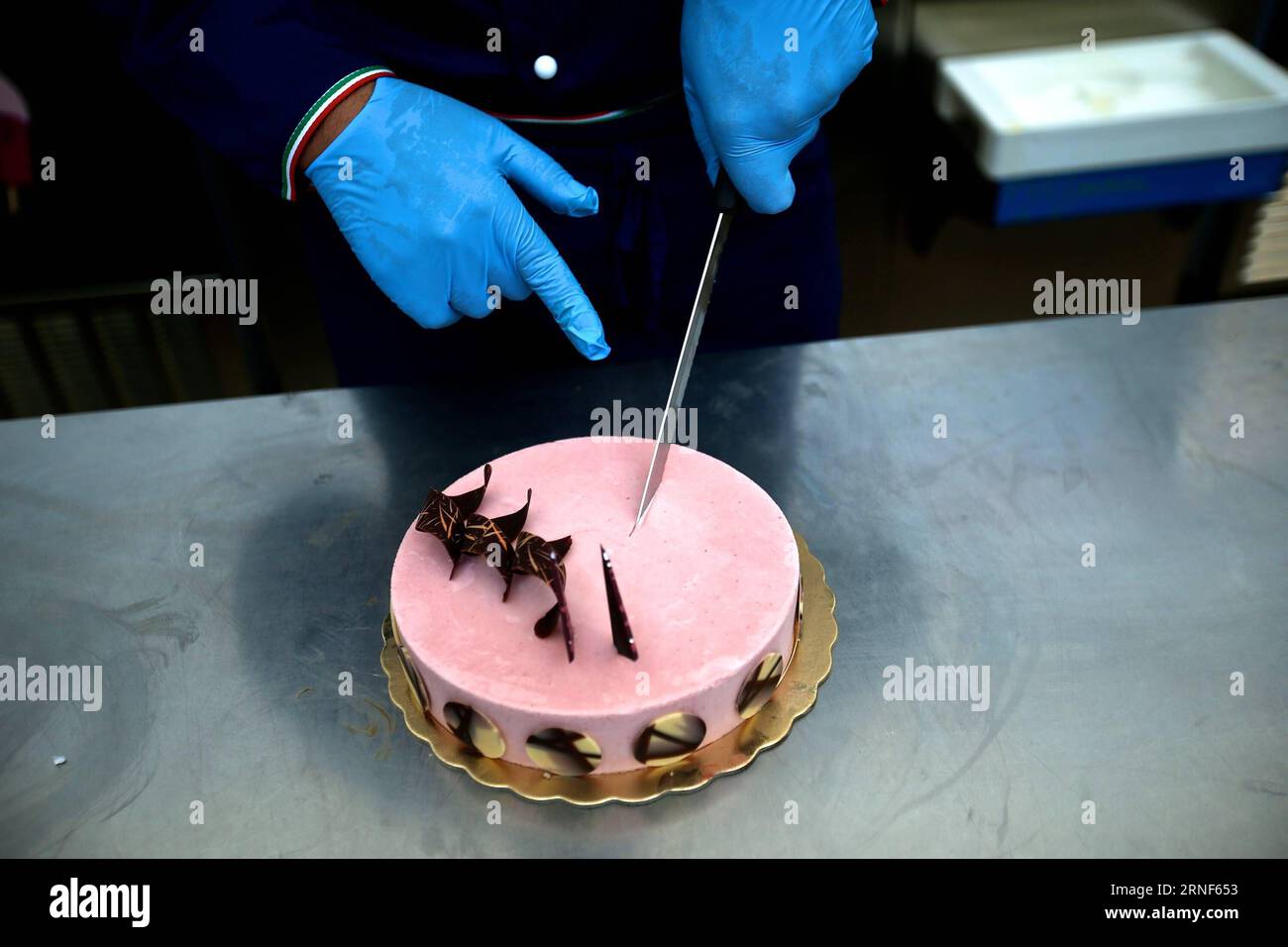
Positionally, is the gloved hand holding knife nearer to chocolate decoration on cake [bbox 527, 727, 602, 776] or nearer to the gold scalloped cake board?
the gold scalloped cake board

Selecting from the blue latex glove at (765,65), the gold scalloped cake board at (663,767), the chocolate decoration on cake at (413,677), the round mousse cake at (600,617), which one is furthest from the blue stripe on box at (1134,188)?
the chocolate decoration on cake at (413,677)

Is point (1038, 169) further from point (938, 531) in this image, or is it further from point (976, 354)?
point (938, 531)

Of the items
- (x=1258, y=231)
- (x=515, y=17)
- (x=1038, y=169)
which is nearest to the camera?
(x=515, y=17)

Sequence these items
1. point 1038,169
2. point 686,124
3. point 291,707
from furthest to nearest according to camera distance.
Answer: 1. point 1038,169
2. point 686,124
3. point 291,707

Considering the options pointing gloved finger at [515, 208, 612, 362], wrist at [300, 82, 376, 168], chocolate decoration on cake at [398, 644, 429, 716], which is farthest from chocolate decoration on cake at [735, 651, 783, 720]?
wrist at [300, 82, 376, 168]

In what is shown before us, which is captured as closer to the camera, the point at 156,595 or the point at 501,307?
the point at 156,595
